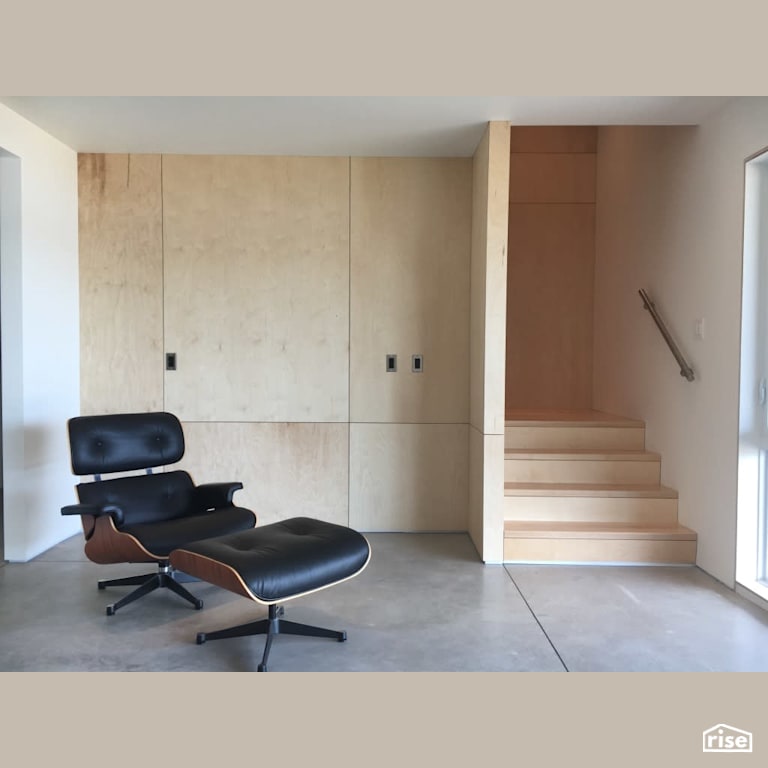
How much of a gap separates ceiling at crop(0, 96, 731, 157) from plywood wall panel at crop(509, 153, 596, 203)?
1648 mm

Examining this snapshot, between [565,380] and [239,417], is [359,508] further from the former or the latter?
[565,380]

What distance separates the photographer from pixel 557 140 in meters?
6.31

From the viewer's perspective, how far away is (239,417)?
5.11 m

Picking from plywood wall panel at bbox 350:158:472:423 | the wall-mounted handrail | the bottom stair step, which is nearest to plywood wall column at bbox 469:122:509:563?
the bottom stair step

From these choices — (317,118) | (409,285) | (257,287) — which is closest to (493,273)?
(409,285)

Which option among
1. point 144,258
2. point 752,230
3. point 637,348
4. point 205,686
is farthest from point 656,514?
point 144,258

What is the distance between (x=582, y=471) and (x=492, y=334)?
1232mm

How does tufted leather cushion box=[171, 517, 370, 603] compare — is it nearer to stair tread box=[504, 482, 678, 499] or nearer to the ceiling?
stair tread box=[504, 482, 678, 499]

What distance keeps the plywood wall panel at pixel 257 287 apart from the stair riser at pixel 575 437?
130 centimetres

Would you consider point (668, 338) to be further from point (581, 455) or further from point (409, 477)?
point (409, 477)

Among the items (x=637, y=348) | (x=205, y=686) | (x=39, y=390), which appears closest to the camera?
(x=205, y=686)

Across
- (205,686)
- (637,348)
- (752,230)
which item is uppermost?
(752,230)

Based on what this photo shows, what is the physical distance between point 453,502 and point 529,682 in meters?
2.51

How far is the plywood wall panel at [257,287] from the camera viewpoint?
5.04 meters
